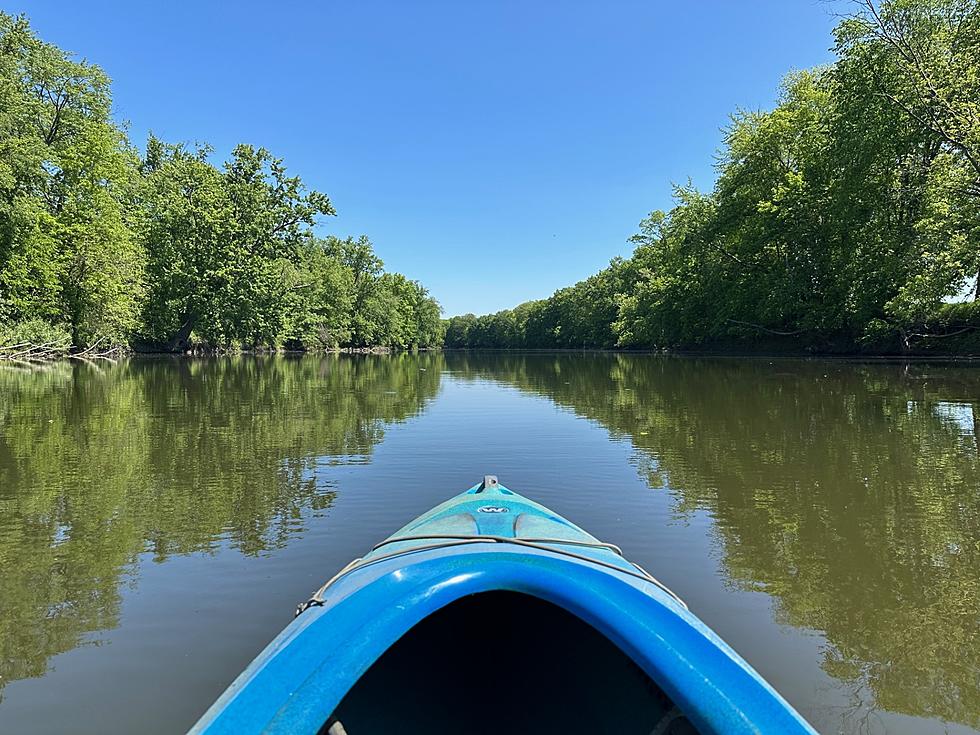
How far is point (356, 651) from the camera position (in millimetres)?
1667

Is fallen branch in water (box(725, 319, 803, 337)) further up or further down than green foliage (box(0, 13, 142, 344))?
further down

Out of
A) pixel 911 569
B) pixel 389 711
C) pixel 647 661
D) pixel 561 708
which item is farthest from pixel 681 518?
pixel 647 661

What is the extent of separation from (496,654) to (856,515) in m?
4.66

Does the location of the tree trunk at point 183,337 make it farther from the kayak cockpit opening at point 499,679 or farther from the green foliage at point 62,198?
the kayak cockpit opening at point 499,679

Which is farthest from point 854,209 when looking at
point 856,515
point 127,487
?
point 127,487

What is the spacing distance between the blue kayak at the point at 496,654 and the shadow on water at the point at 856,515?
54.5 inches

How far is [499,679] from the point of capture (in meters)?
2.67

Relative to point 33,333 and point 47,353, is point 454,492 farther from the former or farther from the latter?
point 47,353

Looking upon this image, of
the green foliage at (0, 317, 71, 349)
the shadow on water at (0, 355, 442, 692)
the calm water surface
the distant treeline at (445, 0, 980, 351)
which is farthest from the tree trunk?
the distant treeline at (445, 0, 980, 351)

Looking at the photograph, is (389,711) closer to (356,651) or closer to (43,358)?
(356,651)

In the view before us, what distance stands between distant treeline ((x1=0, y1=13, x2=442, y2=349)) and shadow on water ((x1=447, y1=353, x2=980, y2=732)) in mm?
29425

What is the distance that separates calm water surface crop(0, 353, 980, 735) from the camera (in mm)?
3156

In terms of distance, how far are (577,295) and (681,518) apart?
94.2m

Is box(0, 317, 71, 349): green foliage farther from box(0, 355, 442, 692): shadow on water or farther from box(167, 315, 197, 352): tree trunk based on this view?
box(0, 355, 442, 692): shadow on water
